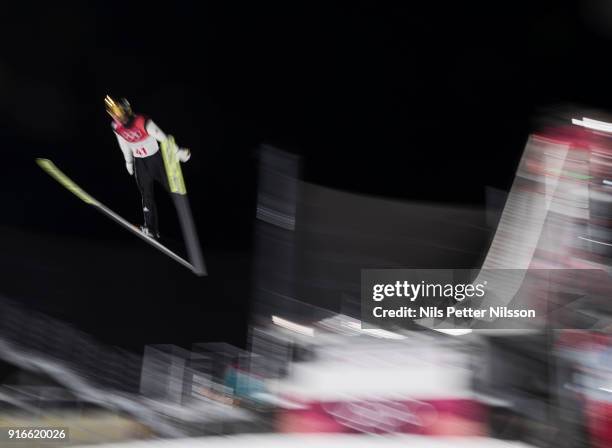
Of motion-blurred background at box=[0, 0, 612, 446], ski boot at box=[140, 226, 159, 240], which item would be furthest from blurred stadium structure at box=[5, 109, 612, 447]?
ski boot at box=[140, 226, 159, 240]

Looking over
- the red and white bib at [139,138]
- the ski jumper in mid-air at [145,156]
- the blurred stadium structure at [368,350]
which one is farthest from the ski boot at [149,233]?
the blurred stadium structure at [368,350]

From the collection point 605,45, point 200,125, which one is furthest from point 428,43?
point 200,125

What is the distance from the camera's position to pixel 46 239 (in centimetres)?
319

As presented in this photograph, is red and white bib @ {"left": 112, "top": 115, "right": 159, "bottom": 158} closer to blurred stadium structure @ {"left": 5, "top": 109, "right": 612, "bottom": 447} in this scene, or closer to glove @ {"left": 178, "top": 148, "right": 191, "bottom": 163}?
glove @ {"left": 178, "top": 148, "right": 191, "bottom": 163}

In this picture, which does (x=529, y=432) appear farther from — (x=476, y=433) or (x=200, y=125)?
(x=200, y=125)

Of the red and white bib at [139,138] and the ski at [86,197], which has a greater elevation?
the red and white bib at [139,138]

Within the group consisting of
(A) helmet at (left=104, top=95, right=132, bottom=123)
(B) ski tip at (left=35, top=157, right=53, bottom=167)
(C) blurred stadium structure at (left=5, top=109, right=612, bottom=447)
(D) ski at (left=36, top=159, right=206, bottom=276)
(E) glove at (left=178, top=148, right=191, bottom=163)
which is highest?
(A) helmet at (left=104, top=95, right=132, bottom=123)

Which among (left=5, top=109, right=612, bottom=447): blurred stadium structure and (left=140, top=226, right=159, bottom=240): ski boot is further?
(left=140, top=226, right=159, bottom=240): ski boot

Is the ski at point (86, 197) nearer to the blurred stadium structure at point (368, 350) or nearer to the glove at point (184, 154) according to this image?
the glove at point (184, 154)

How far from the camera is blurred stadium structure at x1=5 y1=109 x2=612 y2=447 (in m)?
1.56

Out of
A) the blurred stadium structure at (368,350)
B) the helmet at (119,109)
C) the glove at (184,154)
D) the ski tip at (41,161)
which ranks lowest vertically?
the blurred stadium structure at (368,350)

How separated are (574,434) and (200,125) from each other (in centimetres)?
282

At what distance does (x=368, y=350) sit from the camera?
167 cm

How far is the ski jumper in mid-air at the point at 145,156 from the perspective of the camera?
10.2ft
